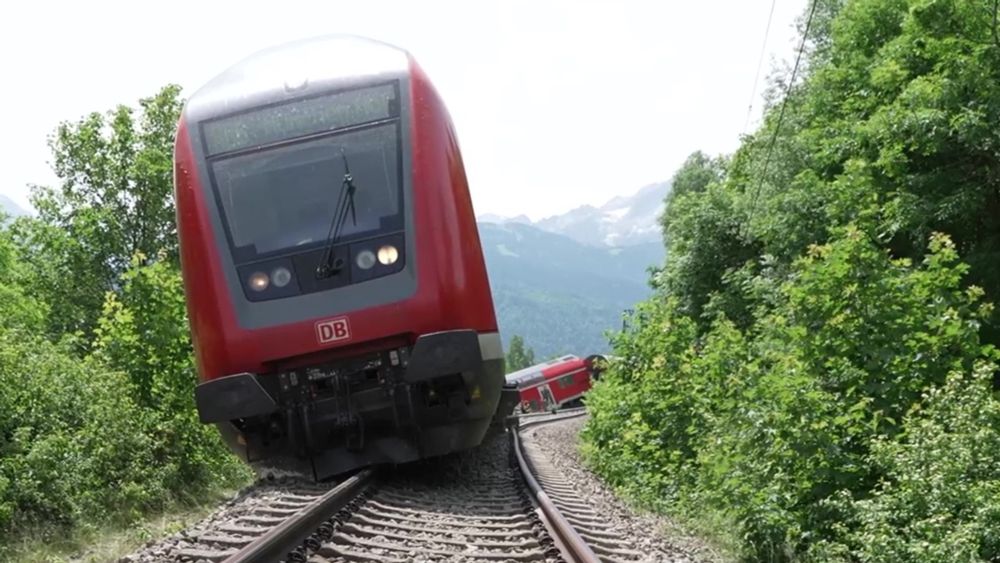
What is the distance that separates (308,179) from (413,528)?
3511mm

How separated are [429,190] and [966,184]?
1062 cm

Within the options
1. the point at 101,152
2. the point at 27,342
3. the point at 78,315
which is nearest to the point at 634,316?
the point at 27,342

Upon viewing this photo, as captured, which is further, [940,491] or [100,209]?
[100,209]

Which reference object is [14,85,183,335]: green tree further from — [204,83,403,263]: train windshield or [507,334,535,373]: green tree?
[507,334,535,373]: green tree

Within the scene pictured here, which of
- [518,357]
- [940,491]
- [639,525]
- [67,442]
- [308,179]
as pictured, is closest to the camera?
[940,491]

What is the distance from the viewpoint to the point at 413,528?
738 centimetres

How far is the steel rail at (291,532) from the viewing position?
5666 millimetres

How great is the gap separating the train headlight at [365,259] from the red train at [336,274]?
0.04ft

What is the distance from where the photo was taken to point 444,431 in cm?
971

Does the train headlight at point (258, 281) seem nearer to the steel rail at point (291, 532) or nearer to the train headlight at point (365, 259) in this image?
the train headlight at point (365, 259)

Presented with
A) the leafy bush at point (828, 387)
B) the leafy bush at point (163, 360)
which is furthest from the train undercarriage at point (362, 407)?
the leafy bush at point (163, 360)

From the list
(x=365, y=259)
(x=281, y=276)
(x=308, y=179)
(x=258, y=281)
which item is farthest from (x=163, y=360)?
(x=365, y=259)

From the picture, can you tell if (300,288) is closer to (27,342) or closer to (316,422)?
(316,422)

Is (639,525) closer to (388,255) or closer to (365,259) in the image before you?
(388,255)
